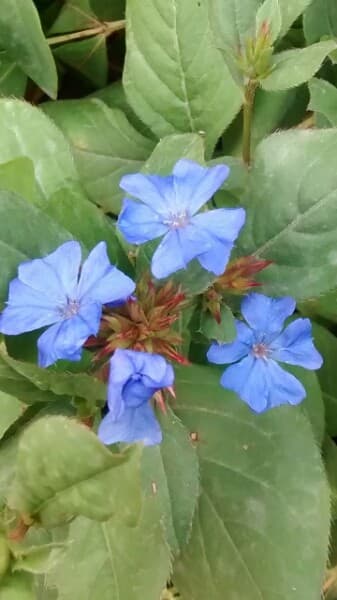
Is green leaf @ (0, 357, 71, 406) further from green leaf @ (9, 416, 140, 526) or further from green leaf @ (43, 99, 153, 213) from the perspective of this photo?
green leaf @ (43, 99, 153, 213)

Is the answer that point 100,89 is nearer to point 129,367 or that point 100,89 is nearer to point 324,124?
point 324,124

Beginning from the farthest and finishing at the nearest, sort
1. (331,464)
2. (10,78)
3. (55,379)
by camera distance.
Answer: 1. (10,78)
2. (331,464)
3. (55,379)

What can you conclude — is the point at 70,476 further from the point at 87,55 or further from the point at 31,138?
the point at 87,55

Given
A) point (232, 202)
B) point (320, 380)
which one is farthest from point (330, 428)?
point (232, 202)

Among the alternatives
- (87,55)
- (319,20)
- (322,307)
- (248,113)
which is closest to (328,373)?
(322,307)

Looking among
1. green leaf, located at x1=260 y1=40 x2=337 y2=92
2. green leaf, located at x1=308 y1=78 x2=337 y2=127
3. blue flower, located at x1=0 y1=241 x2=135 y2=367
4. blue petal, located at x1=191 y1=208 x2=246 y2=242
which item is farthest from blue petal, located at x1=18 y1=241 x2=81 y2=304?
green leaf, located at x1=308 y1=78 x2=337 y2=127

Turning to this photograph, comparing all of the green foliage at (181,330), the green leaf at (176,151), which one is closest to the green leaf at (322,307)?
the green foliage at (181,330)
